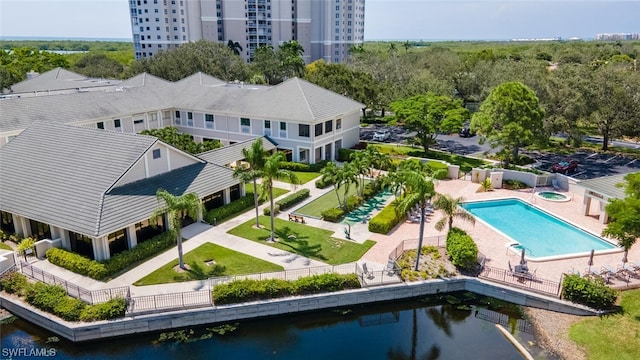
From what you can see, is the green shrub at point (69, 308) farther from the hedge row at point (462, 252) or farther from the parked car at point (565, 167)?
the parked car at point (565, 167)

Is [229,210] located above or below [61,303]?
above

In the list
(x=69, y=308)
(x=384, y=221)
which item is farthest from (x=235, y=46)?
(x=69, y=308)

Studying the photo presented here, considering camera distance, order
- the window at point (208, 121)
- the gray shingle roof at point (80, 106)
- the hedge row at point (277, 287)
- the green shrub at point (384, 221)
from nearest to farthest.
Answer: the hedge row at point (277, 287) → the green shrub at point (384, 221) → the gray shingle roof at point (80, 106) → the window at point (208, 121)

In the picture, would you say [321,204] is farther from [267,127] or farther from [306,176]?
[267,127]

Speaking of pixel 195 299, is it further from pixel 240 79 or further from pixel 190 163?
pixel 240 79

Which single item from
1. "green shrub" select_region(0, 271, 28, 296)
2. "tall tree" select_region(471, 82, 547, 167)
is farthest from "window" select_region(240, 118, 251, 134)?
"green shrub" select_region(0, 271, 28, 296)

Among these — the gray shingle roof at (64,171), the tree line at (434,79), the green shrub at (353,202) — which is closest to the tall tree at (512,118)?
the tree line at (434,79)
